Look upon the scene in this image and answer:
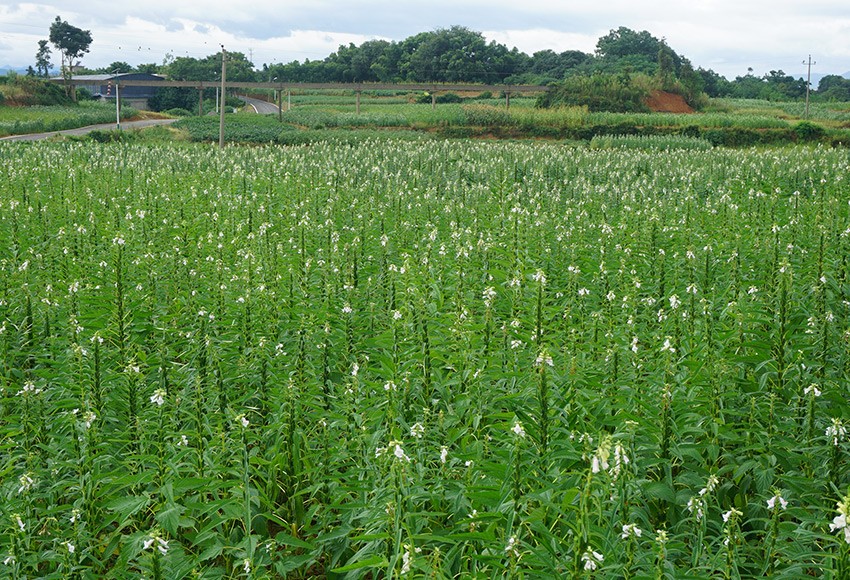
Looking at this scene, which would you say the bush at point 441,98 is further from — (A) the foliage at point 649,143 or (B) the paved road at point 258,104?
(A) the foliage at point 649,143

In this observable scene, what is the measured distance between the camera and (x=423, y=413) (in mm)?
4945

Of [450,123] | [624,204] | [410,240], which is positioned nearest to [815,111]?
[450,123]

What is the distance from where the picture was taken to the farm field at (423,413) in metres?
3.77

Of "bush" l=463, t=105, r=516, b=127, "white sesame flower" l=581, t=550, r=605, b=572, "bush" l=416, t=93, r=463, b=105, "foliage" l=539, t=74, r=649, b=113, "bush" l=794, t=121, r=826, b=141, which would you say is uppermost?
"bush" l=416, t=93, r=463, b=105

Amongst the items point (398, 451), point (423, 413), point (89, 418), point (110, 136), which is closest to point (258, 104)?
point (110, 136)

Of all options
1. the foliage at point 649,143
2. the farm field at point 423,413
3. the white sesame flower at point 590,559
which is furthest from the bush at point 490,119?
the white sesame flower at point 590,559

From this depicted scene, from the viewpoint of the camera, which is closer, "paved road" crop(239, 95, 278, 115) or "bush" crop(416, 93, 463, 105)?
"bush" crop(416, 93, 463, 105)

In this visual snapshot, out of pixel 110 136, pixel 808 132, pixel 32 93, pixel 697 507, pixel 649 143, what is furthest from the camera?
pixel 32 93

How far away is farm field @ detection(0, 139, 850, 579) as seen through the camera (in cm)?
377

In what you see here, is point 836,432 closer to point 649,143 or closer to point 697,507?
point 697,507

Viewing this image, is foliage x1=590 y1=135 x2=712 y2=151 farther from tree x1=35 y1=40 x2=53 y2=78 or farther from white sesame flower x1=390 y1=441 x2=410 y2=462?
tree x1=35 y1=40 x2=53 y2=78

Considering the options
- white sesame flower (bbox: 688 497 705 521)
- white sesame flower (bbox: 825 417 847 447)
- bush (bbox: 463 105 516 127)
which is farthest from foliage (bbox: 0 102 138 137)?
white sesame flower (bbox: 825 417 847 447)

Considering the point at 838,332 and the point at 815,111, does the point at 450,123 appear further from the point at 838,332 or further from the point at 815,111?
the point at 838,332

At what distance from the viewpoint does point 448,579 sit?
11.7 feet
